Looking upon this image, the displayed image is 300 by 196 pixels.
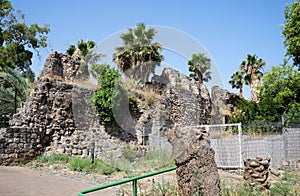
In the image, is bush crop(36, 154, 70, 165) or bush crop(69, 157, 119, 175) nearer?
bush crop(69, 157, 119, 175)

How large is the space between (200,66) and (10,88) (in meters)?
23.2

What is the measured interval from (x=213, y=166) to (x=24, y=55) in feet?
87.2

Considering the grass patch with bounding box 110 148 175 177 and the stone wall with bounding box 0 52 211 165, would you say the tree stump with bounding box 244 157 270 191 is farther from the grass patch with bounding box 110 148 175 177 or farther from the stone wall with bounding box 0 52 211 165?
the stone wall with bounding box 0 52 211 165

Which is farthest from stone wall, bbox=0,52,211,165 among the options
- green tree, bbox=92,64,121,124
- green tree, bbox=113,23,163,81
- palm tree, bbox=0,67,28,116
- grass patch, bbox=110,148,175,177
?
green tree, bbox=113,23,163,81

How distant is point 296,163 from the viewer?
11016mm

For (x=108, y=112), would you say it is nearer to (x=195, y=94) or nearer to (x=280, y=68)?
(x=195, y=94)

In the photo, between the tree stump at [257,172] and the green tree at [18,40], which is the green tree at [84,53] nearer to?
the green tree at [18,40]

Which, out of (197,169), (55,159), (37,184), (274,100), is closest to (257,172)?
(197,169)

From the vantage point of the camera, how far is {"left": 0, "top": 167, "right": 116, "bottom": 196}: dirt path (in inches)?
251

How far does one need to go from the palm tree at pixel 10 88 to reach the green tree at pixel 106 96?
428cm

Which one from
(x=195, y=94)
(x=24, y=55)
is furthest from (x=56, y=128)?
(x=24, y=55)

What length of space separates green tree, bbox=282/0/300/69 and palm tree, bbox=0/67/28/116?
17384 millimetres

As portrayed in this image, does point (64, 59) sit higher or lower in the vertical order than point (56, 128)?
higher

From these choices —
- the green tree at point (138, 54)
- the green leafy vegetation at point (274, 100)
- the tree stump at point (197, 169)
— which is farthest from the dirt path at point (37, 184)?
the green tree at point (138, 54)
